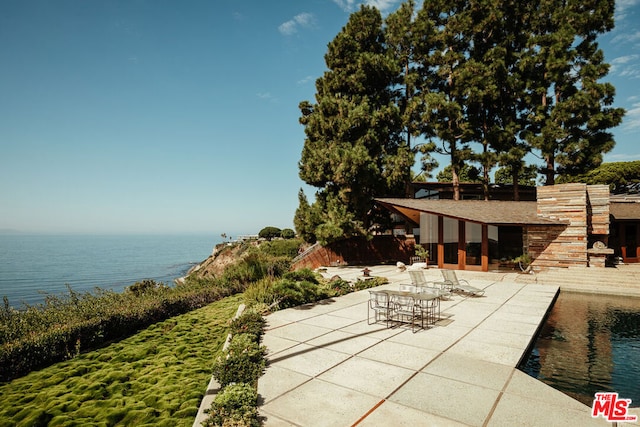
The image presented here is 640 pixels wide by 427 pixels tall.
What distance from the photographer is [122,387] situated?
5492 millimetres

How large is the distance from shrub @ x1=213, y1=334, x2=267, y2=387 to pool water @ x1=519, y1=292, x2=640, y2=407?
522cm

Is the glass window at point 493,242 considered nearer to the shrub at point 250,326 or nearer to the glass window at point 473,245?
the glass window at point 473,245

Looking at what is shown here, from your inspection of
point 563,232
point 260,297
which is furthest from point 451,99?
point 260,297

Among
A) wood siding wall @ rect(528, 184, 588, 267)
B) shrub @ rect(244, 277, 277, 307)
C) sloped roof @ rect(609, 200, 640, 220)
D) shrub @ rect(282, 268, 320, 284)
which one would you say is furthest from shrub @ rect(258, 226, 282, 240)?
shrub @ rect(244, 277, 277, 307)

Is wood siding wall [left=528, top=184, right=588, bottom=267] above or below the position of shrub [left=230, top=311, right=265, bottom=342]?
above

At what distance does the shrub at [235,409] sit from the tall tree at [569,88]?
93.7 feet

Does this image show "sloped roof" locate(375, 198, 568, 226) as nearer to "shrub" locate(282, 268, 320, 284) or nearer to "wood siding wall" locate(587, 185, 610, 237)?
"wood siding wall" locate(587, 185, 610, 237)

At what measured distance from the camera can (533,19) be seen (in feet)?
89.4

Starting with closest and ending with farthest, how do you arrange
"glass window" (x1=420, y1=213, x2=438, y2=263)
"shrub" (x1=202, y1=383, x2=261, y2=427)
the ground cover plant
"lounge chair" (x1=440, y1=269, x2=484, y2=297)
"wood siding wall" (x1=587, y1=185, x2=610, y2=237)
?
"shrub" (x1=202, y1=383, x2=261, y2=427) → the ground cover plant → "lounge chair" (x1=440, y1=269, x2=484, y2=297) → "wood siding wall" (x1=587, y1=185, x2=610, y2=237) → "glass window" (x1=420, y1=213, x2=438, y2=263)

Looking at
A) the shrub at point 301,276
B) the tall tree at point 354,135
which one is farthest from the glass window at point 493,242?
the shrub at point 301,276

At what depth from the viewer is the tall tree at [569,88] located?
969 inches

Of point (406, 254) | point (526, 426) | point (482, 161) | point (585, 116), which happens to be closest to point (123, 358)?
point (526, 426)

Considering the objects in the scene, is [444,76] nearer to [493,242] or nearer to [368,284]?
[493,242]

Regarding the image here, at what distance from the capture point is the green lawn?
4.59m
